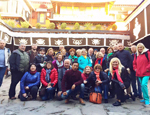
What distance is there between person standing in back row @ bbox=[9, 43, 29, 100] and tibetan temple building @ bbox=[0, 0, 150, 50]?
5.59 meters

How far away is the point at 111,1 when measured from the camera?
15.1m

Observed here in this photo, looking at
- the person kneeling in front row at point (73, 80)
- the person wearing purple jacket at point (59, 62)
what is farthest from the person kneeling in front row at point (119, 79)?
the person wearing purple jacket at point (59, 62)

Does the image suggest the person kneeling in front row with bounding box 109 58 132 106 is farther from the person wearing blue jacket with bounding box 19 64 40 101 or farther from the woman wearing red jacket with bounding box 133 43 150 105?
the person wearing blue jacket with bounding box 19 64 40 101

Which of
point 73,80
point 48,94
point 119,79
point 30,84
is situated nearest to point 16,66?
point 30,84

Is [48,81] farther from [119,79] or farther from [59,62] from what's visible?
[119,79]

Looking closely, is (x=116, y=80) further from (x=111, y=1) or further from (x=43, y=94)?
(x=111, y=1)

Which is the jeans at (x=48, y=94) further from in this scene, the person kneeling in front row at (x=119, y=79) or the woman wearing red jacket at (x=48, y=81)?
Answer: the person kneeling in front row at (x=119, y=79)

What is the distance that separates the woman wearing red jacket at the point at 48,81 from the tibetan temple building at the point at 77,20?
604cm

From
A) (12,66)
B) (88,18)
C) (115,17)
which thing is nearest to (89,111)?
(12,66)

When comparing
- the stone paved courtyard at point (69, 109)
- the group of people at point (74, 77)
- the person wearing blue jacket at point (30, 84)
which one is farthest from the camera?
the person wearing blue jacket at point (30, 84)

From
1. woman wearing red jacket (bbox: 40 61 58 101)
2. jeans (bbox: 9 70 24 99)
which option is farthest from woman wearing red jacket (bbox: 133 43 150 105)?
jeans (bbox: 9 70 24 99)

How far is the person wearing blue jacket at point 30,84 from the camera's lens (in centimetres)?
375

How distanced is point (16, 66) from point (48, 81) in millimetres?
1055

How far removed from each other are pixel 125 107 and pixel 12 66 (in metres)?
3.31
